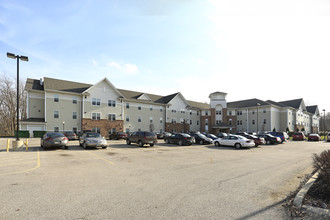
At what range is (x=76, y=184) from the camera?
620cm

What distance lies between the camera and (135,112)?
44.2 m

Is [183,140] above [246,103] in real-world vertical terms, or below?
below

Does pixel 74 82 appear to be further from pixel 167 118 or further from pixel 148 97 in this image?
pixel 167 118

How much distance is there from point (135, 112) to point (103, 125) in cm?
852

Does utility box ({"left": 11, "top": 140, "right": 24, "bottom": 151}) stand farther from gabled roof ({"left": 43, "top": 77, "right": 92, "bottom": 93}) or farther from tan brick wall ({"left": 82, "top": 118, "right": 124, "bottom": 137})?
gabled roof ({"left": 43, "top": 77, "right": 92, "bottom": 93})

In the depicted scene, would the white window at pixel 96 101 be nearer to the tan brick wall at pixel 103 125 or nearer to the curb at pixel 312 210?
the tan brick wall at pixel 103 125

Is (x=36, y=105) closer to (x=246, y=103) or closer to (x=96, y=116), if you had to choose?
(x=96, y=116)

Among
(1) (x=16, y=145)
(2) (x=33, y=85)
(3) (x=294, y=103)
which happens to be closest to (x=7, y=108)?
(2) (x=33, y=85)

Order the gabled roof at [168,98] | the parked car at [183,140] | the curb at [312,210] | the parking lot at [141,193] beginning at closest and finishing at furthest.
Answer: the curb at [312,210], the parking lot at [141,193], the parked car at [183,140], the gabled roof at [168,98]

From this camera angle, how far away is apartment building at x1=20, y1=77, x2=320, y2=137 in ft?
113

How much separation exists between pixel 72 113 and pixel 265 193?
3685 cm

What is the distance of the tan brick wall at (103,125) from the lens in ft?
120

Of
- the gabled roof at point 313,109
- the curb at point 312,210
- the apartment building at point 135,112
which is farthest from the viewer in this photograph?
the gabled roof at point 313,109

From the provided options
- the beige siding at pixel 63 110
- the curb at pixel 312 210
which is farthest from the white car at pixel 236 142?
the beige siding at pixel 63 110
